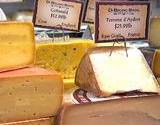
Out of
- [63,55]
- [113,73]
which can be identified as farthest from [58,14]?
[113,73]

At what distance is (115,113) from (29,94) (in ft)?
0.72

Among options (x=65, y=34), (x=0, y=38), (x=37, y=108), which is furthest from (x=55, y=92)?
(x=65, y=34)

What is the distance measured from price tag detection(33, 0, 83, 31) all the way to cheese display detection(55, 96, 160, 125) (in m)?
0.28

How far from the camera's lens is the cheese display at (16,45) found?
859 mm

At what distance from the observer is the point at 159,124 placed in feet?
2.96

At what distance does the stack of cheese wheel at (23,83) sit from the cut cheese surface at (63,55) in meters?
0.08

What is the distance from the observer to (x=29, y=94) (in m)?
0.83

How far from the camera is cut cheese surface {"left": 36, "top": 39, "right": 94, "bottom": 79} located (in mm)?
981

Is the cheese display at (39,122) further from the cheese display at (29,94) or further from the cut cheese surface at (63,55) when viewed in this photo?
the cut cheese surface at (63,55)

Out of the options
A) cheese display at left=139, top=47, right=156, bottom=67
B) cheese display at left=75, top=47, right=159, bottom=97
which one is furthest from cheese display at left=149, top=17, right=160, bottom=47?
cheese display at left=75, top=47, right=159, bottom=97

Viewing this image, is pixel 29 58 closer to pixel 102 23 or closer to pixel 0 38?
pixel 0 38

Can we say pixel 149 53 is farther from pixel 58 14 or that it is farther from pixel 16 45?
pixel 16 45

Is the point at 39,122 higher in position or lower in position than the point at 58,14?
lower

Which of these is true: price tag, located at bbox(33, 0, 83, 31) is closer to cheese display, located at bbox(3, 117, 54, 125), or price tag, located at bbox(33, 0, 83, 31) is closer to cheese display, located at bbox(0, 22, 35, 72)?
cheese display, located at bbox(0, 22, 35, 72)
